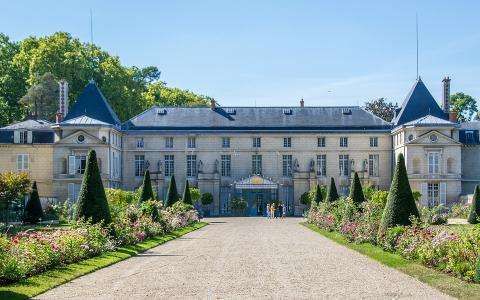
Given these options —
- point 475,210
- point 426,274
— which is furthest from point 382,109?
point 426,274

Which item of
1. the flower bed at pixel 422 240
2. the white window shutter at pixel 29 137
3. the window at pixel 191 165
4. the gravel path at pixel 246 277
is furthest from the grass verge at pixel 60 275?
the window at pixel 191 165

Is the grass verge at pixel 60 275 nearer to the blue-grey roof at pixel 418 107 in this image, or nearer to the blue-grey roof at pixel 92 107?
the blue-grey roof at pixel 92 107

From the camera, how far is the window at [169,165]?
57.9 meters

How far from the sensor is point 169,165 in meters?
57.9

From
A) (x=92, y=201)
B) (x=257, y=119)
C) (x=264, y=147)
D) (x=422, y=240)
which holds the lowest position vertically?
(x=422, y=240)

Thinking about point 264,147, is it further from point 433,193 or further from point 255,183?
point 433,193

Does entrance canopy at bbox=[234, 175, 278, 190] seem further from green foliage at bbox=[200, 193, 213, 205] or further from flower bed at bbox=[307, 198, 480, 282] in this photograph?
flower bed at bbox=[307, 198, 480, 282]

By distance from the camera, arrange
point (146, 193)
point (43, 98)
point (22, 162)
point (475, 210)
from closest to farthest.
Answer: point (146, 193) → point (475, 210) → point (22, 162) → point (43, 98)

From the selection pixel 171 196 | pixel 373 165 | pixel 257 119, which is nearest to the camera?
pixel 171 196

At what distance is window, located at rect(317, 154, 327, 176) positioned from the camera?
5803 cm

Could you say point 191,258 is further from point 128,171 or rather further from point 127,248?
point 128,171

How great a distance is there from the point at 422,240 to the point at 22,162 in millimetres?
40993

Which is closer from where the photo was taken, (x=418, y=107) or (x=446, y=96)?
(x=418, y=107)

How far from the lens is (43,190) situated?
177ft
